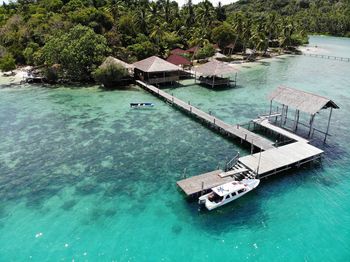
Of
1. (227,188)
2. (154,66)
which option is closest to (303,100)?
(227,188)

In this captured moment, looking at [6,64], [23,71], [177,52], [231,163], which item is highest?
[6,64]

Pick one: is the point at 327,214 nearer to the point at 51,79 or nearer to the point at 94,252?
the point at 94,252

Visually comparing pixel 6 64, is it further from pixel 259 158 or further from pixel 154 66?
pixel 259 158

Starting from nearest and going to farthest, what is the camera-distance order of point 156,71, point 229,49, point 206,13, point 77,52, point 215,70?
point 215,70 → point 156,71 → point 77,52 → point 229,49 → point 206,13

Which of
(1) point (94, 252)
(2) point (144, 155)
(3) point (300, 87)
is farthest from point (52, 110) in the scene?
(3) point (300, 87)

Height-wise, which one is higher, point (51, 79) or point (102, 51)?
point (102, 51)

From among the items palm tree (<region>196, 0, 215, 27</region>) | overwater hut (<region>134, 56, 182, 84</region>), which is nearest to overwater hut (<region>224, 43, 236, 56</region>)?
palm tree (<region>196, 0, 215, 27</region>)

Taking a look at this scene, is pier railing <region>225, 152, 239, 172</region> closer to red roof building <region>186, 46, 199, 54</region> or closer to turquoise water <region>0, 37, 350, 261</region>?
turquoise water <region>0, 37, 350, 261</region>

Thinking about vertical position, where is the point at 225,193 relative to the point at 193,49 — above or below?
below
